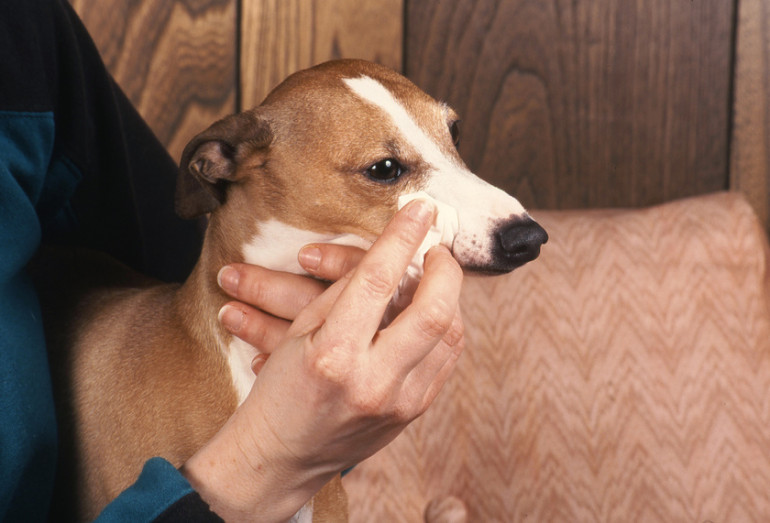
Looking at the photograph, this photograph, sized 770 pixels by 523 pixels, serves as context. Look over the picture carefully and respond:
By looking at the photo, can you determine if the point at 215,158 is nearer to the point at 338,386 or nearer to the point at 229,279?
the point at 229,279

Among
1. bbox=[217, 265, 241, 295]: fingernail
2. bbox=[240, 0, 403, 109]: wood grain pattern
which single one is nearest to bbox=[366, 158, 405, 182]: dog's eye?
bbox=[217, 265, 241, 295]: fingernail

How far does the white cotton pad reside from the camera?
827 millimetres

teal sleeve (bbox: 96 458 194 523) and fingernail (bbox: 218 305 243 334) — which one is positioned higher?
fingernail (bbox: 218 305 243 334)

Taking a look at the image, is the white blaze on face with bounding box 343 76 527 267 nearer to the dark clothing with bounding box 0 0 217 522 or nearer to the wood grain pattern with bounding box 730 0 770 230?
the dark clothing with bounding box 0 0 217 522

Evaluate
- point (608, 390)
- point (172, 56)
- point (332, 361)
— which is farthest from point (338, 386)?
point (172, 56)

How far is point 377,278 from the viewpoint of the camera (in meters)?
0.67

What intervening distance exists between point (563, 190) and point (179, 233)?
907 millimetres

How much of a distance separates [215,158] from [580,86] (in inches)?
40.1

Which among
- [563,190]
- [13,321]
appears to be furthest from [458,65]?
[13,321]

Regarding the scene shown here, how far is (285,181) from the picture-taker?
976 millimetres

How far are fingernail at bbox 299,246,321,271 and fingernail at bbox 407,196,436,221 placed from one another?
0.20m

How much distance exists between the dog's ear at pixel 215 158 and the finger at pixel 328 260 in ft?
0.54

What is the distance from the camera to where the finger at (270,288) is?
0.90 meters

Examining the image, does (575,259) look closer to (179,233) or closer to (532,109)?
(532,109)
